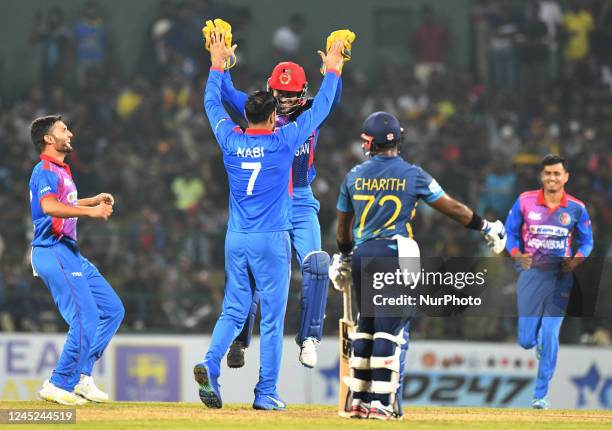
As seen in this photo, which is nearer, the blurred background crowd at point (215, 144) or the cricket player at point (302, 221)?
the cricket player at point (302, 221)

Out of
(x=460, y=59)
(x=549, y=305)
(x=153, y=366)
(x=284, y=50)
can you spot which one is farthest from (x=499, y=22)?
(x=549, y=305)

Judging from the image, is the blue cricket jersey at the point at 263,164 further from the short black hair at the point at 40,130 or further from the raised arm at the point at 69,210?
the short black hair at the point at 40,130

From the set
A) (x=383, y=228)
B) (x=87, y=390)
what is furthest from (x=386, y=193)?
(x=87, y=390)

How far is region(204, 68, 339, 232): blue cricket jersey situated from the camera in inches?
414

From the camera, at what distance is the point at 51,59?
24812 mm

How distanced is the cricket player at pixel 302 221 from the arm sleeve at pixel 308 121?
763 mm

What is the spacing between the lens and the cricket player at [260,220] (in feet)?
34.5

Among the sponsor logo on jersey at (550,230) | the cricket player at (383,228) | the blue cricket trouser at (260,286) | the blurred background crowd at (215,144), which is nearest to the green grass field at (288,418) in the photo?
the cricket player at (383,228)

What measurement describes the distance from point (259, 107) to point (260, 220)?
36.8 inches

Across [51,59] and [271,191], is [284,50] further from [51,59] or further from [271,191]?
[271,191]

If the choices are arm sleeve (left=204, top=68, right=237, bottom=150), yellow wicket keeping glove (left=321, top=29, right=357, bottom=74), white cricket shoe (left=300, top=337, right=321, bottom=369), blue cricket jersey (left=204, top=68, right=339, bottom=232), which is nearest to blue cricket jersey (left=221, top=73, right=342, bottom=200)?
arm sleeve (left=204, top=68, right=237, bottom=150)

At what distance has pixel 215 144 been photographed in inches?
900

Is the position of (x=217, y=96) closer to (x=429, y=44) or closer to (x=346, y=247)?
(x=346, y=247)

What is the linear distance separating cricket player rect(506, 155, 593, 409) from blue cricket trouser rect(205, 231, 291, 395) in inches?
144
